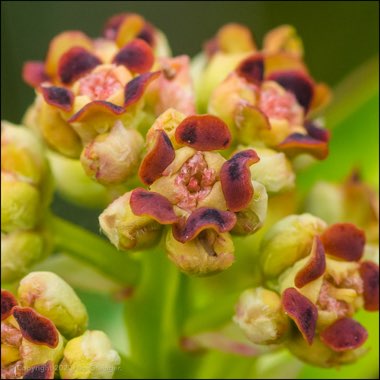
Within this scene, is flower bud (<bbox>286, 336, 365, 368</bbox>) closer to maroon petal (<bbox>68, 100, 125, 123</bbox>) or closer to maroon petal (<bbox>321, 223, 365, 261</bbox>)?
maroon petal (<bbox>321, 223, 365, 261</bbox>)

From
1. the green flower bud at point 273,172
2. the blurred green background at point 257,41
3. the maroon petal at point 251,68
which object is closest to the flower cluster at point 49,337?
the green flower bud at point 273,172

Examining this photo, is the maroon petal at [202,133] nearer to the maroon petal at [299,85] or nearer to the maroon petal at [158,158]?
the maroon petal at [158,158]

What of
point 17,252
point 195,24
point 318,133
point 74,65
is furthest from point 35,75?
point 195,24

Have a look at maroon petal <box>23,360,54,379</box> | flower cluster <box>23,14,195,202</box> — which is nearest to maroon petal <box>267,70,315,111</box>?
flower cluster <box>23,14,195,202</box>

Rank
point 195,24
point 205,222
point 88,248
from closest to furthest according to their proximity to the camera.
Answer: point 205,222 < point 88,248 < point 195,24

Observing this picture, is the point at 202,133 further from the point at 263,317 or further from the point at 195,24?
the point at 195,24

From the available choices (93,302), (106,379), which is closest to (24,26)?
(93,302)
